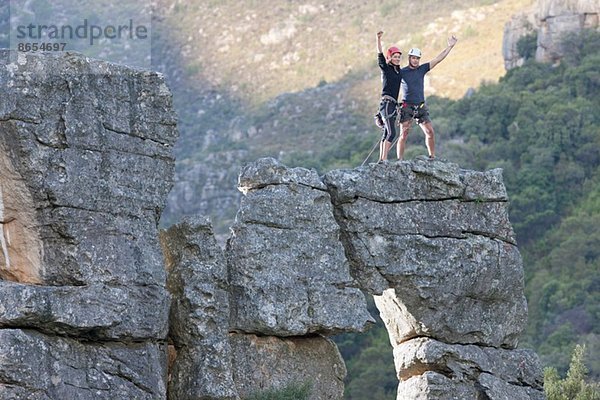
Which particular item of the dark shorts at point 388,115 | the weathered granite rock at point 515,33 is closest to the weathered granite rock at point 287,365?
the dark shorts at point 388,115

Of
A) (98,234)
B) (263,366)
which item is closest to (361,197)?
(263,366)

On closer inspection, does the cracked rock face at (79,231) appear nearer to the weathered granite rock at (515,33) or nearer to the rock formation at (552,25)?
the rock formation at (552,25)

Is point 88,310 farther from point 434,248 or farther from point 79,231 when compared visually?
point 434,248

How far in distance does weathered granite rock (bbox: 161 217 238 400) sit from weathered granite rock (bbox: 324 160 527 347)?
228cm

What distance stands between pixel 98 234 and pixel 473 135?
48.8 meters

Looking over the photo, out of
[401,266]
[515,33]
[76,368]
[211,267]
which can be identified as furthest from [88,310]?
[515,33]

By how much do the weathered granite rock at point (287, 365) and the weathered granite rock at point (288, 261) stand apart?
282mm

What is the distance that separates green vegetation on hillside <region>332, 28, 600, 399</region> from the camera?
53.7m

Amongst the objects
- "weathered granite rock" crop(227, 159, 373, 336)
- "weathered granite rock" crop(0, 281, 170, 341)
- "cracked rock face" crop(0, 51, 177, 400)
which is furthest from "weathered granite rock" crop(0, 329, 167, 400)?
"weathered granite rock" crop(227, 159, 373, 336)

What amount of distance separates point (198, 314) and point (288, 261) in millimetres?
1668

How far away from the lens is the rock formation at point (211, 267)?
19.3m

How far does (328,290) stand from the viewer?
21.4m

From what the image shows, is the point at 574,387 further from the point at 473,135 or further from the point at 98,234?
the point at 473,135

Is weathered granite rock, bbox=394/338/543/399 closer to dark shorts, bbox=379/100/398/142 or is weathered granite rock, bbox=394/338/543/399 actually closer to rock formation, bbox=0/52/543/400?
rock formation, bbox=0/52/543/400
